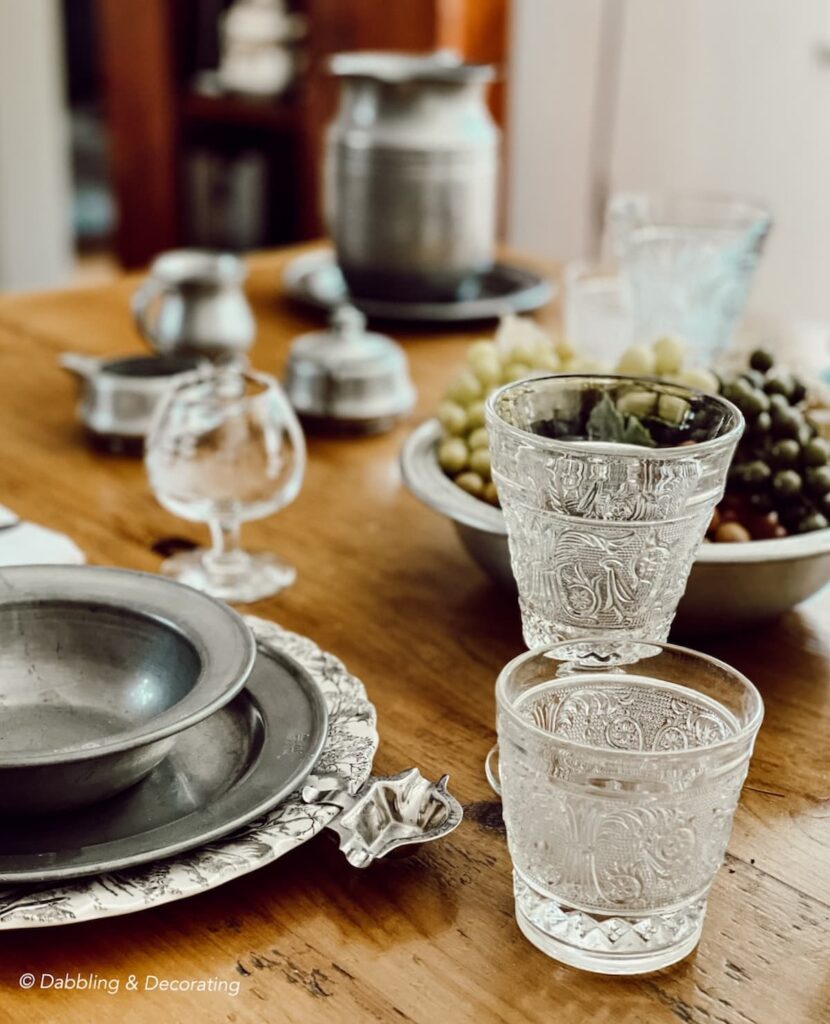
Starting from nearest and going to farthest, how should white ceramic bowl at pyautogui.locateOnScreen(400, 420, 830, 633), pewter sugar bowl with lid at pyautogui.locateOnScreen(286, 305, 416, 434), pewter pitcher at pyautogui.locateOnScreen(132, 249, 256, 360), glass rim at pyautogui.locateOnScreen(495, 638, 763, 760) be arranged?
glass rim at pyautogui.locateOnScreen(495, 638, 763, 760)
white ceramic bowl at pyautogui.locateOnScreen(400, 420, 830, 633)
pewter sugar bowl with lid at pyautogui.locateOnScreen(286, 305, 416, 434)
pewter pitcher at pyautogui.locateOnScreen(132, 249, 256, 360)

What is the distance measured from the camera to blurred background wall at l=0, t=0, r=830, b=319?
2.43 metres

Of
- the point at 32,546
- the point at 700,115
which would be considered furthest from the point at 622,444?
the point at 700,115

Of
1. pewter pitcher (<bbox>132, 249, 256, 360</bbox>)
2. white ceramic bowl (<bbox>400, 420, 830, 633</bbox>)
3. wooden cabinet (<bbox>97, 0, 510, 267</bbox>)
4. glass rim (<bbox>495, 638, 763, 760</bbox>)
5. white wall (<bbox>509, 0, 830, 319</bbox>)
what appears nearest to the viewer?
glass rim (<bbox>495, 638, 763, 760</bbox>)

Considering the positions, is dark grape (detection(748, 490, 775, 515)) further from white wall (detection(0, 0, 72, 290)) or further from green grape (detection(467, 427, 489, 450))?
white wall (detection(0, 0, 72, 290))

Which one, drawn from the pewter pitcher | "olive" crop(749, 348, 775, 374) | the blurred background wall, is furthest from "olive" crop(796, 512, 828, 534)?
the blurred background wall

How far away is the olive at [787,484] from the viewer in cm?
76

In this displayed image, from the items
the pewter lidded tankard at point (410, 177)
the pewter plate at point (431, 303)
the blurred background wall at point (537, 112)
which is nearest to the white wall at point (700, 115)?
the blurred background wall at point (537, 112)

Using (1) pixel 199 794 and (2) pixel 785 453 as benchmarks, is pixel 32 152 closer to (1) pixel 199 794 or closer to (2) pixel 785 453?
(2) pixel 785 453

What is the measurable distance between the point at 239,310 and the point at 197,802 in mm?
791

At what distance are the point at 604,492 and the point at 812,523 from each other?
219 mm

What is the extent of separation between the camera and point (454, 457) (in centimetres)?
84

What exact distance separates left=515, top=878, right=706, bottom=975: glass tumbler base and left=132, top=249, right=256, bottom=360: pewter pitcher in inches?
33.4

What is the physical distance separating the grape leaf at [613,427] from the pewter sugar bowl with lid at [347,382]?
49cm

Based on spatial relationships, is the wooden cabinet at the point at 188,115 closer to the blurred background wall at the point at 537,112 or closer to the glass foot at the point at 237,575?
the blurred background wall at the point at 537,112
